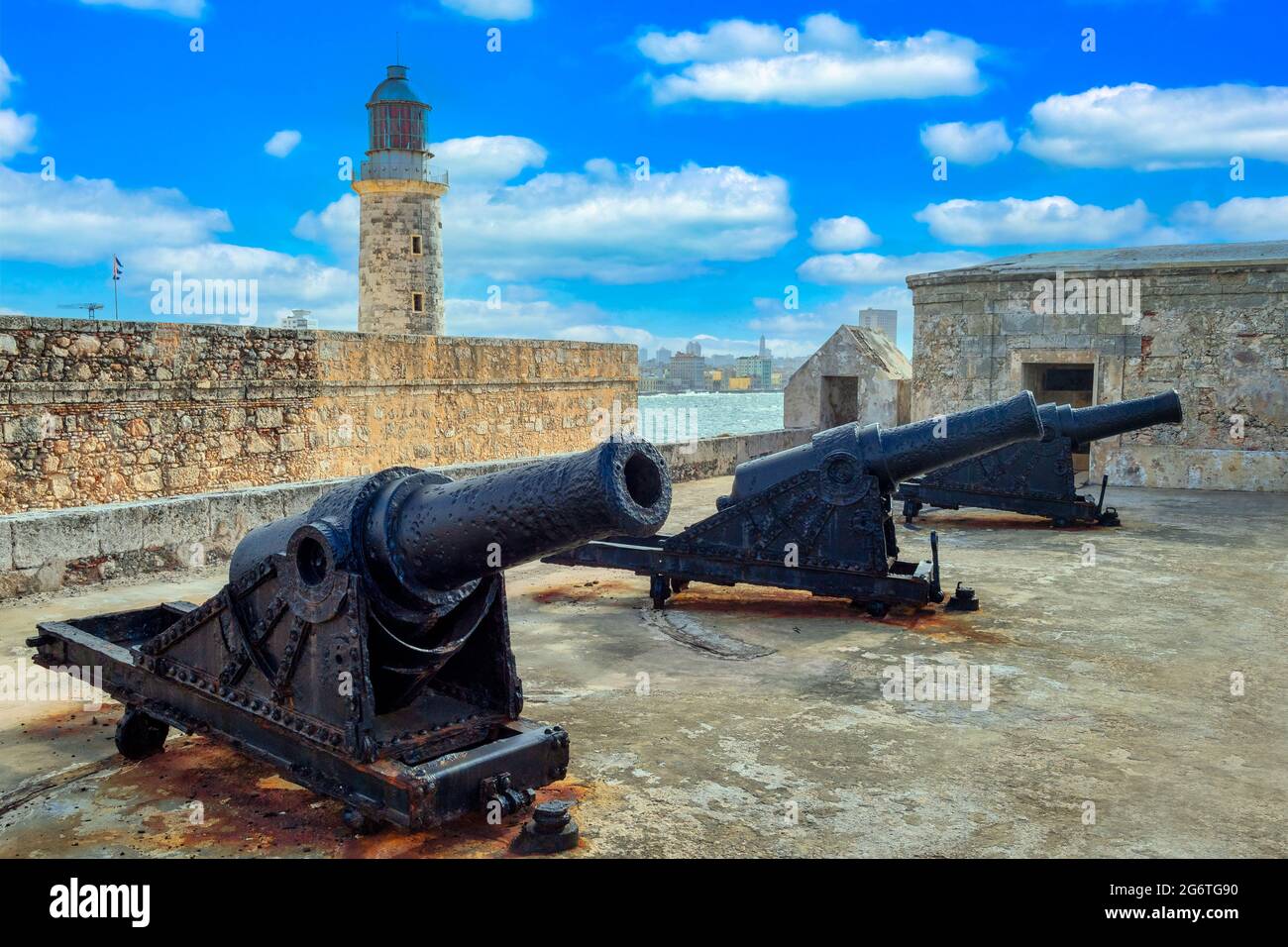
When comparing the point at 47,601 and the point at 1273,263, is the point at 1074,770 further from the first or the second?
the point at 1273,263

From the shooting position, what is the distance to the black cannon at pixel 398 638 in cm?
309

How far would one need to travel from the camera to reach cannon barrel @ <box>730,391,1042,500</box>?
6.67 m

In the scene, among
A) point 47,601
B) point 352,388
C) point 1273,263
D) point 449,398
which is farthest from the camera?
point 449,398

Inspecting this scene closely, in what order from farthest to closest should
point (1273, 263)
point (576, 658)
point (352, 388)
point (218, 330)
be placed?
point (352, 388)
point (1273, 263)
point (218, 330)
point (576, 658)

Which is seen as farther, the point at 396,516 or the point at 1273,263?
the point at 1273,263

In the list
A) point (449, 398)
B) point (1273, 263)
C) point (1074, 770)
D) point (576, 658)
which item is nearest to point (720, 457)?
point (449, 398)

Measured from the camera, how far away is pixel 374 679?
3498 mm

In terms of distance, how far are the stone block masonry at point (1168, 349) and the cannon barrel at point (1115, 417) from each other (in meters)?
3.81

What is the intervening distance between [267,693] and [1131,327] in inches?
528

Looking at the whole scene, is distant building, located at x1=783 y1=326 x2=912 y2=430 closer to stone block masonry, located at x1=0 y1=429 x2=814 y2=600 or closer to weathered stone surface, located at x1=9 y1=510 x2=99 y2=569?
stone block masonry, located at x1=0 y1=429 x2=814 y2=600

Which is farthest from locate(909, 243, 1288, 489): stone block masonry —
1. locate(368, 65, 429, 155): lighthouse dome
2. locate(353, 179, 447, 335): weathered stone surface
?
locate(368, 65, 429, 155): lighthouse dome

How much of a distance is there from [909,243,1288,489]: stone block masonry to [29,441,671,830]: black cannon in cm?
1253

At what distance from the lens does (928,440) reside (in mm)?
6656

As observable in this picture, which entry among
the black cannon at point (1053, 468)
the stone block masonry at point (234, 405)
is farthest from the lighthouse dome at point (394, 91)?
Answer: the black cannon at point (1053, 468)
